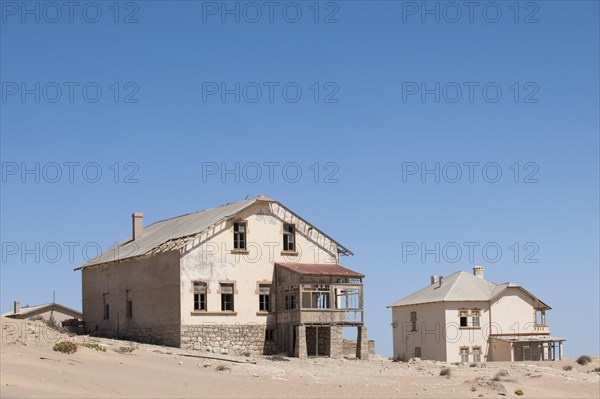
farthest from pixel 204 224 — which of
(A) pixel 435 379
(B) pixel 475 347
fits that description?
(B) pixel 475 347

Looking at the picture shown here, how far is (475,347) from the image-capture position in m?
59.3

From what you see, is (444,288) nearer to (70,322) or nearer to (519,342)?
(519,342)

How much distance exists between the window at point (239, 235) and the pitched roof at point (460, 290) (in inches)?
701

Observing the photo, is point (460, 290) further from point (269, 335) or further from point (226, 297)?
point (226, 297)

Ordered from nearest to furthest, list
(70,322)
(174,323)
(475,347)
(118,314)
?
(174,323)
(118,314)
(70,322)
(475,347)

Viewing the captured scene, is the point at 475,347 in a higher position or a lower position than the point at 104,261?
lower

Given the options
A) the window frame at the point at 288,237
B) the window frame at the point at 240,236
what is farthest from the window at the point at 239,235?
the window frame at the point at 288,237

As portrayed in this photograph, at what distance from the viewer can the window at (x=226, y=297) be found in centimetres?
4534

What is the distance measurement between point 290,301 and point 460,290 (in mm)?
18263

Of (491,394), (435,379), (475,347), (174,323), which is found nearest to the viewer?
(491,394)

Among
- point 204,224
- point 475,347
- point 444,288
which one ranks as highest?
point 204,224

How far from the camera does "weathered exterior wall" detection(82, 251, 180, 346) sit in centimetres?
4491

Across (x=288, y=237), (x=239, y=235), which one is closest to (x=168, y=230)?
(x=239, y=235)

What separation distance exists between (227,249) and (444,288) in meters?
21.0
